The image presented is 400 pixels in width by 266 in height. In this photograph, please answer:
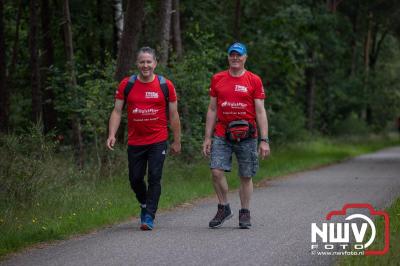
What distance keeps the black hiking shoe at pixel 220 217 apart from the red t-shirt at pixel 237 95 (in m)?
1.05

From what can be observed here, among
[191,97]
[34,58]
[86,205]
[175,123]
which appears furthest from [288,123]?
[175,123]

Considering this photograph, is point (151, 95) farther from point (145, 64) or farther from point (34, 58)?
point (34, 58)

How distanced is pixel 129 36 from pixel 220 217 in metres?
7.19

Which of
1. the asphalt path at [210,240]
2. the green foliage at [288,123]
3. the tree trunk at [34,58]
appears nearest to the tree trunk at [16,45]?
the tree trunk at [34,58]

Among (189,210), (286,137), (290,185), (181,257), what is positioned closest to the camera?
(181,257)

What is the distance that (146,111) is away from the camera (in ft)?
37.1

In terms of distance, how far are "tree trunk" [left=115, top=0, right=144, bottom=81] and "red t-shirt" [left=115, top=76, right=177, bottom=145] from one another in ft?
21.5

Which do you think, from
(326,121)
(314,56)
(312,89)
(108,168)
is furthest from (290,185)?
(326,121)

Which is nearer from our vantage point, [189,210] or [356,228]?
[356,228]

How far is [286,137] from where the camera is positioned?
37.6m

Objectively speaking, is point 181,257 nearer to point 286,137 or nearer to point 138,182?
point 138,182

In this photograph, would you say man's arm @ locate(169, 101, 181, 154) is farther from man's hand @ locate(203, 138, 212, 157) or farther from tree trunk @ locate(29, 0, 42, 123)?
tree trunk @ locate(29, 0, 42, 123)

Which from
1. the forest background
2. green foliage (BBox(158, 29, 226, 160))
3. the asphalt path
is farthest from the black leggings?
green foliage (BBox(158, 29, 226, 160))

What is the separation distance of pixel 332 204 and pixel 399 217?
10.3 ft
